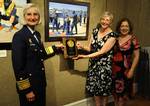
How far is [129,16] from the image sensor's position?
420 centimetres

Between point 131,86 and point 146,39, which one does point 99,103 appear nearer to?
point 131,86

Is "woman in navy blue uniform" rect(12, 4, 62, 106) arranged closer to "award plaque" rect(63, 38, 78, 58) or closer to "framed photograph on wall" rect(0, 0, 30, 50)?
"framed photograph on wall" rect(0, 0, 30, 50)

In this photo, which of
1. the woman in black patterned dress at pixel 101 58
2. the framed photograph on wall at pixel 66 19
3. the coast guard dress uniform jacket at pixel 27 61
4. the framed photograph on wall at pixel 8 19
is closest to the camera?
the coast guard dress uniform jacket at pixel 27 61

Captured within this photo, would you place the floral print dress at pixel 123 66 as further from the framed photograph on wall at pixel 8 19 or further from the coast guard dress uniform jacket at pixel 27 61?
the framed photograph on wall at pixel 8 19

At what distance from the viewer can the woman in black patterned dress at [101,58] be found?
2918mm

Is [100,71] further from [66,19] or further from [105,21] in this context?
[66,19]

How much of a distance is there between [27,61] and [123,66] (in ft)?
4.91

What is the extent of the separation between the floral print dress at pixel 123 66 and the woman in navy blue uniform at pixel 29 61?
1249 mm

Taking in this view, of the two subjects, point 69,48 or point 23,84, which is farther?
point 69,48

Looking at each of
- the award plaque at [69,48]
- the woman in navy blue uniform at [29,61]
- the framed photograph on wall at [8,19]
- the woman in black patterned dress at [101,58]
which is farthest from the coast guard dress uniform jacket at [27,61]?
the woman in black patterned dress at [101,58]

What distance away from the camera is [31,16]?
2131mm

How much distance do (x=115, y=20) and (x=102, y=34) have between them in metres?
0.98

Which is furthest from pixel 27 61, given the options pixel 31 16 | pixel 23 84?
pixel 31 16

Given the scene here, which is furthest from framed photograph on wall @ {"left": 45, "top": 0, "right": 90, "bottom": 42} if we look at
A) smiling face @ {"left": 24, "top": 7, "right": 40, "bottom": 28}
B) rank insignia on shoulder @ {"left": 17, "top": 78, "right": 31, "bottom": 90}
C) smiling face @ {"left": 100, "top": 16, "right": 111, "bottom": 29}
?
rank insignia on shoulder @ {"left": 17, "top": 78, "right": 31, "bottom": 90}
